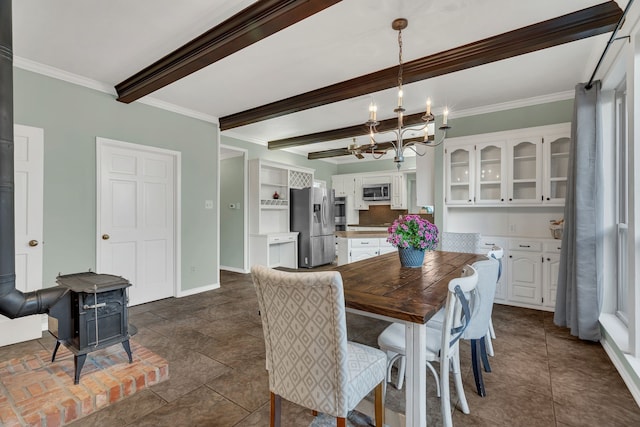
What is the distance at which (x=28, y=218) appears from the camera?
289 centimetres

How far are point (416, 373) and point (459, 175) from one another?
3.45m

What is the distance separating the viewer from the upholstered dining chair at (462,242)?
3.54 meters

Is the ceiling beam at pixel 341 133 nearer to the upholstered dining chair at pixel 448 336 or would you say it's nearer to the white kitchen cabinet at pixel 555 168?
the white kitchen cabinet at pixel 555 168

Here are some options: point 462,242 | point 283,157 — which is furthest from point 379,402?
point 283,157

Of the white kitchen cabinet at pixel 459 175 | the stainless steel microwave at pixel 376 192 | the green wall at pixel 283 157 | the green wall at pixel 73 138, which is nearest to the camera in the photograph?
the green wall at pixel 73 138

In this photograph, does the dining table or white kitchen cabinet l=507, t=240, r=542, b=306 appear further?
white kitchen cabinet l=507, t=240, r=542, b=306

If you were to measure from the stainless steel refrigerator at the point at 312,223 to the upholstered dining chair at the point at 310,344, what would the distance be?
4.90 meters

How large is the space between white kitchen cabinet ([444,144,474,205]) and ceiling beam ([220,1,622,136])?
1539 millimetres

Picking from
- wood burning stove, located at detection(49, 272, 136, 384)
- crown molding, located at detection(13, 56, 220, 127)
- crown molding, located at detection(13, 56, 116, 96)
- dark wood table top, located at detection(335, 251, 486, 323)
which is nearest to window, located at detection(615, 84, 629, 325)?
dark wood table top, located at detection(335, 251, 486, 323)

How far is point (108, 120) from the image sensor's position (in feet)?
11.5

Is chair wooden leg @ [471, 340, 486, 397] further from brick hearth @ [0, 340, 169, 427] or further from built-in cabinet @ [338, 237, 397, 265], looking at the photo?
built-in cabinet @ [338, 237, 397, 265]

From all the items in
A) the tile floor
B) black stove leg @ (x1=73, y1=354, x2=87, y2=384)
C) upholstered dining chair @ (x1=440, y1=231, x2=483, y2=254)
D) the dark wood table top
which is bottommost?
the tile floor

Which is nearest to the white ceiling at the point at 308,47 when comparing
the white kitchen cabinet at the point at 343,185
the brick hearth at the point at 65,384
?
the brick hearth at the point at 65,384

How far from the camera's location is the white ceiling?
218 centimetres
